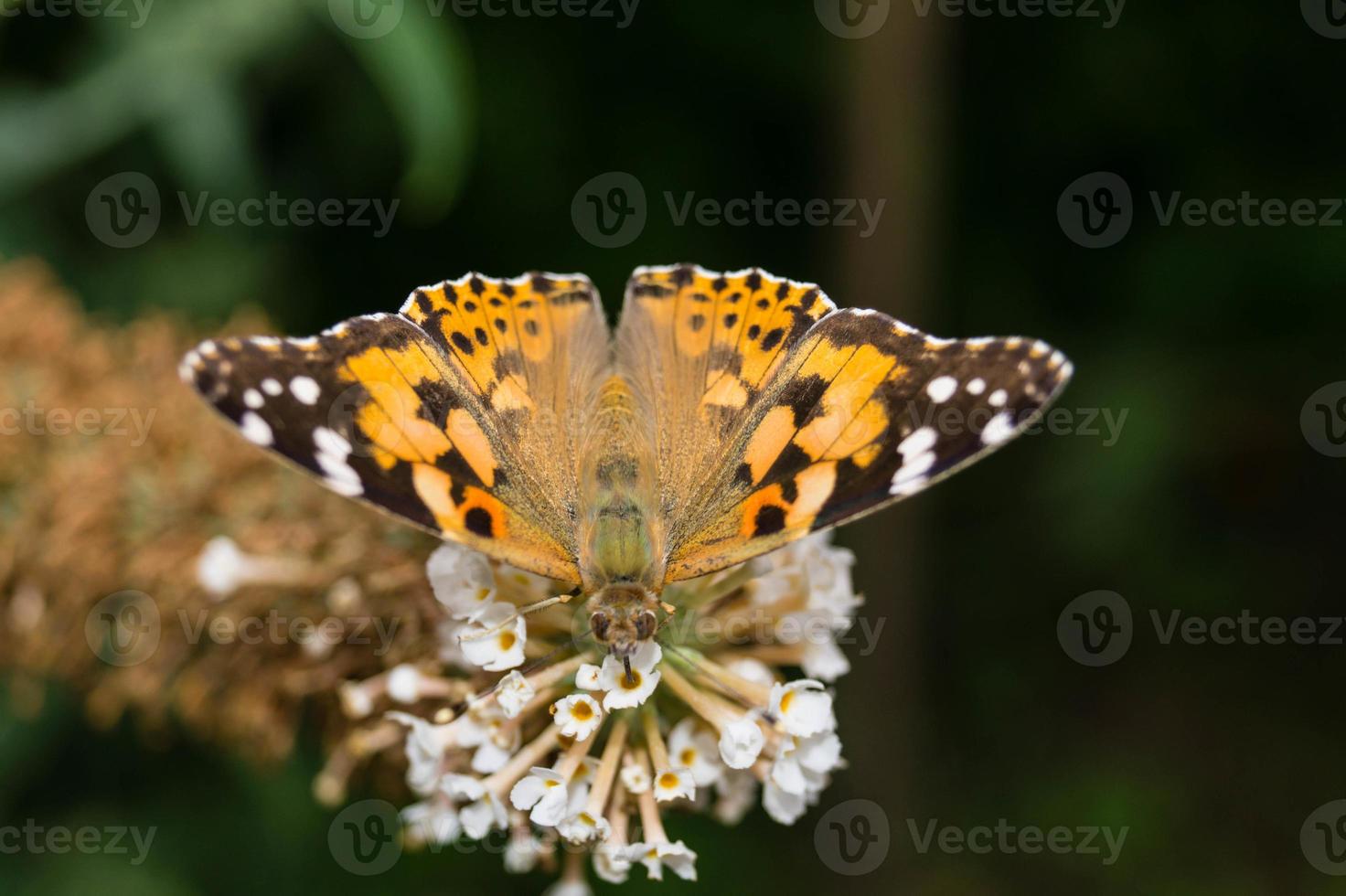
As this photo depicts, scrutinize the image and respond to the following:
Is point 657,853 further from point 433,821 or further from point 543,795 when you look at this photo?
point 433,821

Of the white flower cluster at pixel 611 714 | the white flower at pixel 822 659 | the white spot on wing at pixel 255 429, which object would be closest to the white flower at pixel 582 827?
the white flower cluster at pixel 611 714

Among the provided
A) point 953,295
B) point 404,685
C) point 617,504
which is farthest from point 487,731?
point 953,295

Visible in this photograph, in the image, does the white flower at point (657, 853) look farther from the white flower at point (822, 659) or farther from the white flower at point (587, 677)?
the white flower at point (822, 659)

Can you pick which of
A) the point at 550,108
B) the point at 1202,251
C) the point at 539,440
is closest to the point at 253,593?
the point at 539,440

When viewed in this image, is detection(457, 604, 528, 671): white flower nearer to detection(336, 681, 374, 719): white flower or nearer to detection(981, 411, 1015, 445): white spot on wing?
detection(336, 681, 374, 719): white flower

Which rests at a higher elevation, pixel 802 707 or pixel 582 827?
pixel 802 707

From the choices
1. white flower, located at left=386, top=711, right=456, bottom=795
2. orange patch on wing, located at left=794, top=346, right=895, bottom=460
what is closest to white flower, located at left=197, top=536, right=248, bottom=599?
white flower, located at left=386, top=711, right=456, bottom=795

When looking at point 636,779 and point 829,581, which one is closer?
point 636,779
